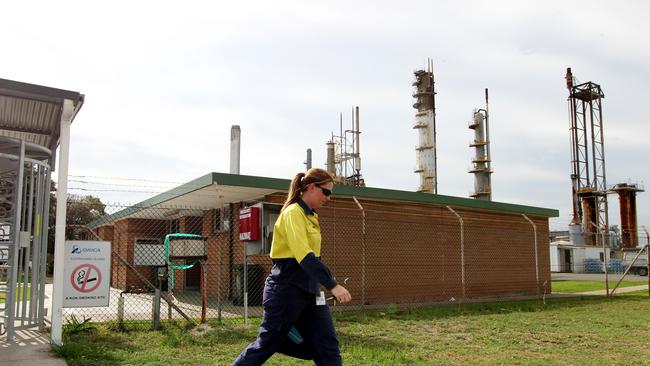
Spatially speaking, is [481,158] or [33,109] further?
[481,158]

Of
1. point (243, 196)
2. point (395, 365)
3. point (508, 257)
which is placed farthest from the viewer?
point (508, 257)

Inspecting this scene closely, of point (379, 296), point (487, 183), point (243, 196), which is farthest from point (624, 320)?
point (487, 183)

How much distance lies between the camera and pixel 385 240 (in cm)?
1387

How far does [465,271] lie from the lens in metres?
15.4

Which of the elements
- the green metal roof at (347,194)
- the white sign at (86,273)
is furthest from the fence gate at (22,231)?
the green metal roof at (347,194)

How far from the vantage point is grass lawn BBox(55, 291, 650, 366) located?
6.30 m

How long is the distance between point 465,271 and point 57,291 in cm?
1127

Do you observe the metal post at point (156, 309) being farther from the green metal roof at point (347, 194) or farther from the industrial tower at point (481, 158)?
the industrial tower at point (481, 158)

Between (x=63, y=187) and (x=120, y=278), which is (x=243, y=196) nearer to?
(x=63, y=187)

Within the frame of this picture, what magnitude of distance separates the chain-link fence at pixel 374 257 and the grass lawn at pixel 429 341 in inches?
78.0

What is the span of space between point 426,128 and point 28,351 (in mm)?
36757

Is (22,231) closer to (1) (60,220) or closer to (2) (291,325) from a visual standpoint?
(1) (60,220)

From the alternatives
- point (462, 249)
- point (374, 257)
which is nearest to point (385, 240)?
point (374, 257)

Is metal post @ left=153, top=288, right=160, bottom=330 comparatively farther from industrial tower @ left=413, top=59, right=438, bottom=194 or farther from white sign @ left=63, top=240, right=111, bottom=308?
industrial tower @ left=413, top=59, right=438, bottom=194
